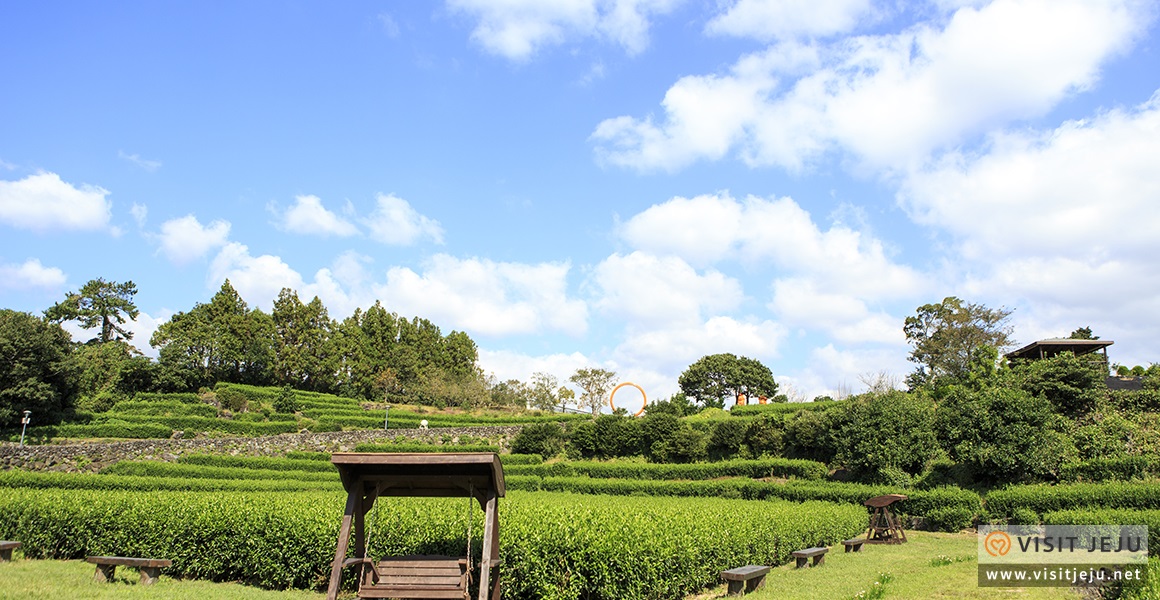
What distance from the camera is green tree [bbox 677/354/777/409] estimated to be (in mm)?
74688

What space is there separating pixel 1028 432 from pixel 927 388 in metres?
16.1

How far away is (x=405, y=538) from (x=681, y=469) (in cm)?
2146

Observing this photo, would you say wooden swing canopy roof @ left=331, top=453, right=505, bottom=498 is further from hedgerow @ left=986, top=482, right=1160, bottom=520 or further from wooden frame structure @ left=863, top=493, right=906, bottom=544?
hedgerow @ left=986, top=482, right=1160, bottom=520

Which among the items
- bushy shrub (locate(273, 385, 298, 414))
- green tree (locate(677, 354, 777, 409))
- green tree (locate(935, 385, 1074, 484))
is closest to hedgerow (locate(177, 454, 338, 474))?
bushy shrub (locate(273, 385, 298, 414))

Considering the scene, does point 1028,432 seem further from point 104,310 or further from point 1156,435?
point 104,310

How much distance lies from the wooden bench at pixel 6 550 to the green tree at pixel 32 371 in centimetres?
3043

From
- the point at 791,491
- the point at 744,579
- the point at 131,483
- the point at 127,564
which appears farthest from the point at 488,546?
the point at 131,483

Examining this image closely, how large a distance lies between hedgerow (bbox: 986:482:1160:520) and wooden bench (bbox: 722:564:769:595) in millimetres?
13366

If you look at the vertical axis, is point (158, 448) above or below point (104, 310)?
below

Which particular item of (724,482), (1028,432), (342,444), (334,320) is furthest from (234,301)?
(1028,432)

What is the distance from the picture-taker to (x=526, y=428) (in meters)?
38.5

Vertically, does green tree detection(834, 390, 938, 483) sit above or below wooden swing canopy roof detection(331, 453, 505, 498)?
below

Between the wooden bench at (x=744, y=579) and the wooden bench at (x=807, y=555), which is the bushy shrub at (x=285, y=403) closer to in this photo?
the wooden bench at (x=807, y=555)

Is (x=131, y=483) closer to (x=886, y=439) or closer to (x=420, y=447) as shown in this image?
(x=420, y=447)
